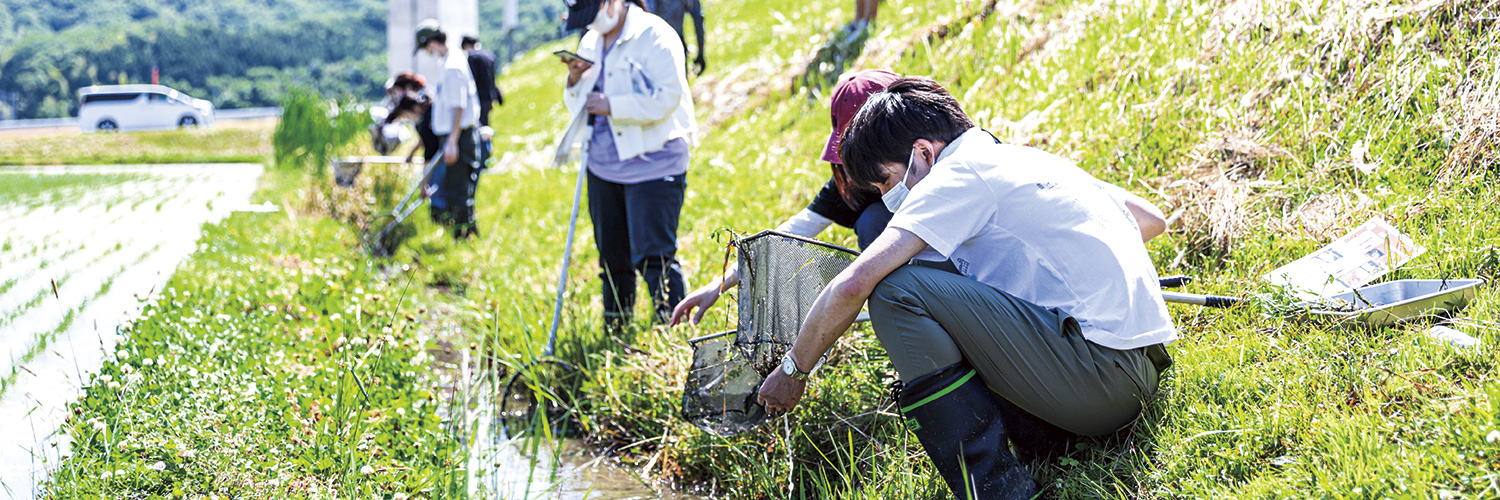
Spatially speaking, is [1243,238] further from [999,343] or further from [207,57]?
[207,57]

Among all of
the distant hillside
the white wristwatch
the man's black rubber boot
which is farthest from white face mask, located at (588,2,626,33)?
the distant hillside

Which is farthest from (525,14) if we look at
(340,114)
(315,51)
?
(340,114)

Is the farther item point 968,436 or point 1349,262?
point 1349,262

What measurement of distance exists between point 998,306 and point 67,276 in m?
5.37

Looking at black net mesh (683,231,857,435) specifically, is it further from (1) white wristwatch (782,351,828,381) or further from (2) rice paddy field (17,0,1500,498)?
(2) rice paddy field (17,0,1500,498)

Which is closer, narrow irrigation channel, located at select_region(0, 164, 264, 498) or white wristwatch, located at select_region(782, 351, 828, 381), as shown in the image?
white wristwatch, located at select_region(782, 351, 828, 381)

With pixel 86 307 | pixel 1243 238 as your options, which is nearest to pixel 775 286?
pixel 1243 238

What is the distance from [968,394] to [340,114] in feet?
27.6

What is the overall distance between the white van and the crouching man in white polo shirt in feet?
136

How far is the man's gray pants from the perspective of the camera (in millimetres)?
2225

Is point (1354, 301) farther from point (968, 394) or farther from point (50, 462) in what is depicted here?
point (50, 462)

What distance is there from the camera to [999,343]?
7.32ft

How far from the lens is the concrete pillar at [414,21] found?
61.7ft

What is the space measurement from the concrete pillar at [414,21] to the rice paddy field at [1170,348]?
540 inches
